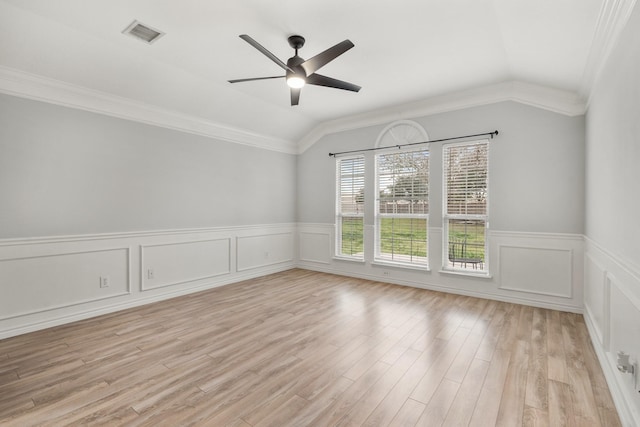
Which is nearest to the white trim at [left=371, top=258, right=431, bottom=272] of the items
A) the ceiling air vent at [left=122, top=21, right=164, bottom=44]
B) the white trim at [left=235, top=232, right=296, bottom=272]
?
the white trim at [left=235, top=232, right=296, bottom=272]

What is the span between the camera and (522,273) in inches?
159

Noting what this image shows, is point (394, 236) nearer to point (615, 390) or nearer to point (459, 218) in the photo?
point (459, 218)

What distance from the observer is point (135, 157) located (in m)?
4.05

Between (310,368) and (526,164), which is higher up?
(526,164)

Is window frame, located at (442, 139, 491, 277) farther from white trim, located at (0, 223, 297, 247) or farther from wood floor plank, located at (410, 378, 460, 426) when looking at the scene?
white trim, located at (0, 223, 297, 247)

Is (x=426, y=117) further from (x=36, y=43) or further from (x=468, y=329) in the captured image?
(x=36, y=43)

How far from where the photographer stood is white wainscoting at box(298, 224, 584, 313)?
12.3 ft

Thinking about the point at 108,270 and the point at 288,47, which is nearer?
the point at 288,47

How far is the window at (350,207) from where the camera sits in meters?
5.66

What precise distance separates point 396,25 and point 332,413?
3194mm

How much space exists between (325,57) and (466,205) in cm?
310

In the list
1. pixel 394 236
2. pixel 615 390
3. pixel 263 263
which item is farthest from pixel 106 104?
pixel 615 390

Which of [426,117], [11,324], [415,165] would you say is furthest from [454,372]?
[11,324]

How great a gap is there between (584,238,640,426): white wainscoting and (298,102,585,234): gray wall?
95cm
